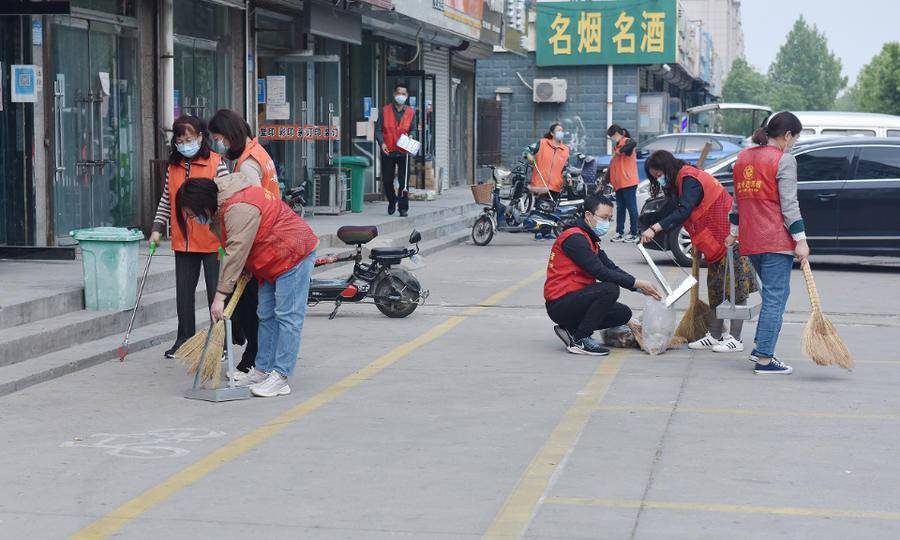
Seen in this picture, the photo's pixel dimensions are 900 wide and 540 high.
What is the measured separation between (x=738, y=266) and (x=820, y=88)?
464 ft

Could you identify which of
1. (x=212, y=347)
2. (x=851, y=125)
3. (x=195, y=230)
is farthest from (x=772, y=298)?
(x=851, y=125)

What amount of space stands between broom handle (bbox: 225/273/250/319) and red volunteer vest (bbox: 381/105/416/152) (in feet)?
40.1

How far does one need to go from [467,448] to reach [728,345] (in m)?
3.91

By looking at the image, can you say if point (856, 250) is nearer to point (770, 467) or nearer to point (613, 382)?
point (613, 382)

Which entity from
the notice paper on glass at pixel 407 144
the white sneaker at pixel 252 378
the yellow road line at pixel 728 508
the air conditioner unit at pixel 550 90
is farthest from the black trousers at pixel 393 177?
the air conditioner unit at pixel 550 90

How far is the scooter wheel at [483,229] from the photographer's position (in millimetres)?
19844

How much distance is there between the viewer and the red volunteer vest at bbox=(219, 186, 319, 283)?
8188mm

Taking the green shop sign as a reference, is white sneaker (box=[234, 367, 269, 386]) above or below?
below

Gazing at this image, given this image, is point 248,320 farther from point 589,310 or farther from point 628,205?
point 628,205

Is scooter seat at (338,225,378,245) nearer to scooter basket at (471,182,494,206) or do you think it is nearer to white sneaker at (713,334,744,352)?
white sneaker at (713,334,744,352)

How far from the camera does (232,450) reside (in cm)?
696

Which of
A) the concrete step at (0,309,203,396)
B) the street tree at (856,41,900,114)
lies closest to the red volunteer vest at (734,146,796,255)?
the concrete step at (0,309,203,396)

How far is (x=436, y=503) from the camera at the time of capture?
589cm

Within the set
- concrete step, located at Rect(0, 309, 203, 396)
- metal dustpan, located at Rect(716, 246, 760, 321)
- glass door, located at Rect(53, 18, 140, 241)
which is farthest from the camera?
glass door, located at Rect(53, 18, 140, 241)
